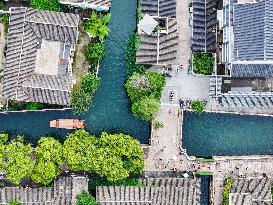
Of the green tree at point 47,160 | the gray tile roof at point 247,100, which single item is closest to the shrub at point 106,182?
the green tree at point 47,160

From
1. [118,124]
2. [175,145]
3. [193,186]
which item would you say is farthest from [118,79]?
[193,186]

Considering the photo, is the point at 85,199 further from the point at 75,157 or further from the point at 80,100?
the point at 80,100

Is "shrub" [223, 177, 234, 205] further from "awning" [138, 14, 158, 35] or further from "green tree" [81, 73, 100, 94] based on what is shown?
"awning" [138, 14, 158, 35]

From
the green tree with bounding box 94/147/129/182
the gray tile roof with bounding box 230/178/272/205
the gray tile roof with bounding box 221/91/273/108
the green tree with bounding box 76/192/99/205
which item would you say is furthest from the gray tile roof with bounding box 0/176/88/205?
the gray tile roof with bounding box 221/91/273/108

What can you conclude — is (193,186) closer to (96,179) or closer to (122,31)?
(96,179)

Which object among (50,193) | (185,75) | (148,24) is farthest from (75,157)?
(148,24)

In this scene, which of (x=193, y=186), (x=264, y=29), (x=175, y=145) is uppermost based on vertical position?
(x=264, y=29)

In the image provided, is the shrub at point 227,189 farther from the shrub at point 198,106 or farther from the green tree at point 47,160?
the green tree at point 47,160
